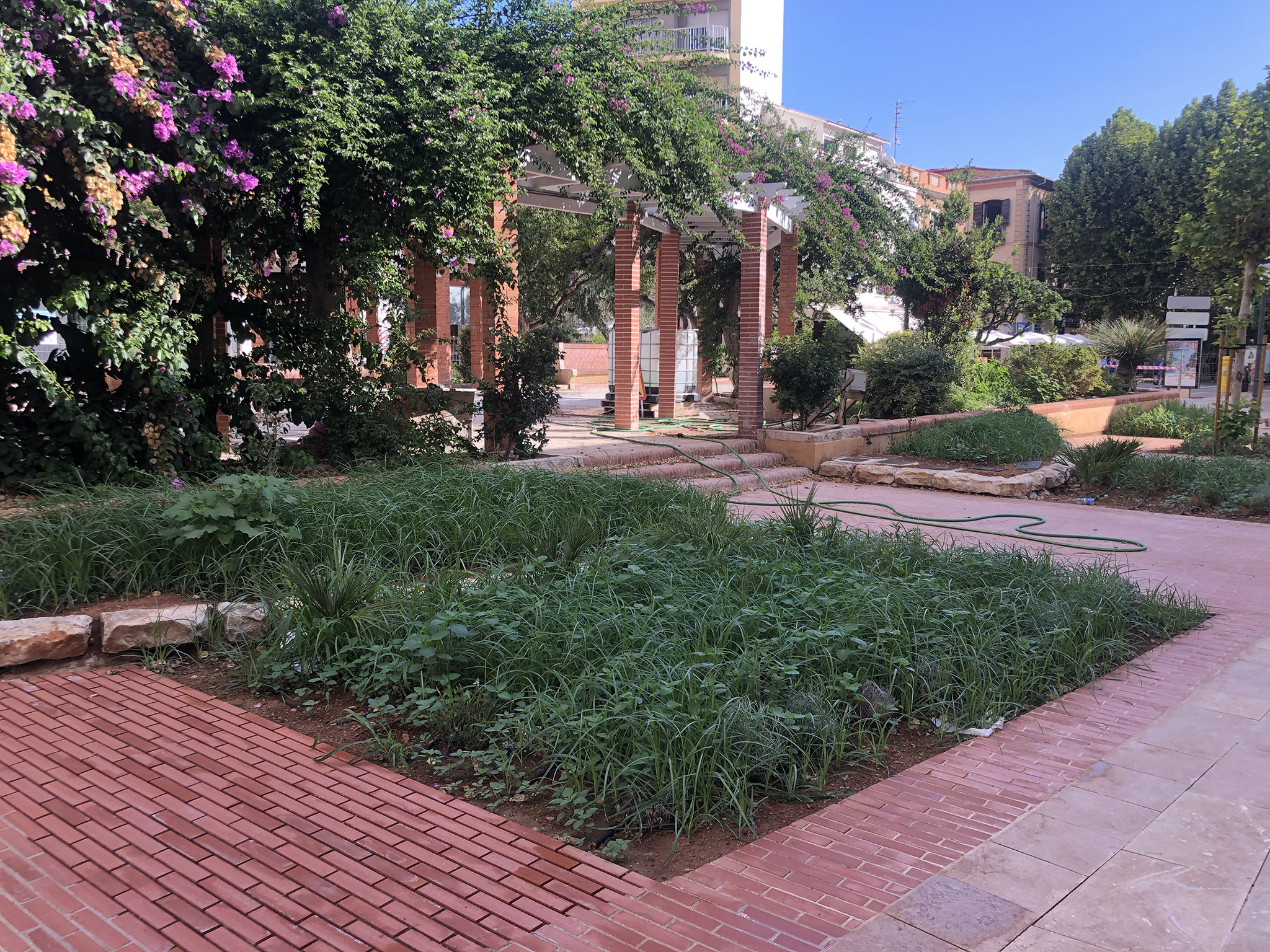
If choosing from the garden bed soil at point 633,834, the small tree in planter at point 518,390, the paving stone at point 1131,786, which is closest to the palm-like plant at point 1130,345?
the small tree in planter at point 518,390

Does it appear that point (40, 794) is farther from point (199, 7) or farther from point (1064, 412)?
point (1064, 412)

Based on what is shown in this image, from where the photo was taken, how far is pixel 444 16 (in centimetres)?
788

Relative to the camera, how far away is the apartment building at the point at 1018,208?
45.4 metres

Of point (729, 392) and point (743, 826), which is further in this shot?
point (729, 392)

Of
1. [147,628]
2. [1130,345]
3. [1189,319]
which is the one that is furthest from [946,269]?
[147,628]

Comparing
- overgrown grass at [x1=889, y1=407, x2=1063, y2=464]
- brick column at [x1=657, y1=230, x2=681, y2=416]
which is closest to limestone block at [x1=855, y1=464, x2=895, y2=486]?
overgrown grass at [x1=889, y1=407, x2=1063, y2=464]

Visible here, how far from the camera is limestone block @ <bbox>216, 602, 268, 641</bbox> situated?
423cm

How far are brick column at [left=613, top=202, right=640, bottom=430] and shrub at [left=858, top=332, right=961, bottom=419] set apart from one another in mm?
3682

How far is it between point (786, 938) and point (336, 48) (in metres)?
7.28

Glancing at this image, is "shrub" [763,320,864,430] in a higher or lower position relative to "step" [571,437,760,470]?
higher

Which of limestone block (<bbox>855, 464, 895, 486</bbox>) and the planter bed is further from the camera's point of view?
limestone block (<bbox>855, 464, 895, 486</bbox>)

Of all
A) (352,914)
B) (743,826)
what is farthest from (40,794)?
(743,826)

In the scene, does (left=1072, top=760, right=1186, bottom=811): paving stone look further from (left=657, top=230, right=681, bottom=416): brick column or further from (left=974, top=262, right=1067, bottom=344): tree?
(left=974, top=262, right=1067, bottom=344): tree

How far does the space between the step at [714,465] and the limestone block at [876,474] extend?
3.25ft
